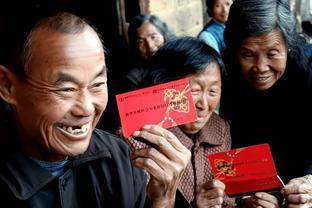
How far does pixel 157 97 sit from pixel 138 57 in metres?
2.83

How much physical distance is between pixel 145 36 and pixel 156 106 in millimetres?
2761

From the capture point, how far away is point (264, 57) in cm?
261

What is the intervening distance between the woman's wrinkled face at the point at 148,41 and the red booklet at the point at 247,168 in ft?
7.91

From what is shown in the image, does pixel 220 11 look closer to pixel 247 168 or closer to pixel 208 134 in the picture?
pixel 208 134

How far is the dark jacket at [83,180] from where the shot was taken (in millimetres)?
1636

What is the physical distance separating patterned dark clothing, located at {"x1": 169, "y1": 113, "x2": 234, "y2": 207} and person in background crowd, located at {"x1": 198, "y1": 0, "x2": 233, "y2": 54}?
1806 millimetres

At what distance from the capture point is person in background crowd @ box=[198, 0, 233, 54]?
444 centimetres

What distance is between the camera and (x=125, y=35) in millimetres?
4766

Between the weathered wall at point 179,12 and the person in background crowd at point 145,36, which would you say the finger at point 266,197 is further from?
the weathered wall at point 179,12

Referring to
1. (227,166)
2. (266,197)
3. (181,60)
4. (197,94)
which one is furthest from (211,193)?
(181,60)

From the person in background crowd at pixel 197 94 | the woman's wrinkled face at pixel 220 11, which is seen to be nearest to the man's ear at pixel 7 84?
the person in background crowd at pixel 197 94

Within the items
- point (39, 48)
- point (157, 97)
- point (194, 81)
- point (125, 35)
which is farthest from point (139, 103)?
point (125, 35)

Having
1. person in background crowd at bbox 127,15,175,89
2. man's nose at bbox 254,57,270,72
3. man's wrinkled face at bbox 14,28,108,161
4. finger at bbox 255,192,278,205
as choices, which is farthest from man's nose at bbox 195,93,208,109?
person in background crowd at bbox 127,15,175,89

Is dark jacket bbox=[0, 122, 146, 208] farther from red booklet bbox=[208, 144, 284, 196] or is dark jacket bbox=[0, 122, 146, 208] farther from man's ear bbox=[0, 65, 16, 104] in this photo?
red booklet bbox=[208, 144, 284, 196]
